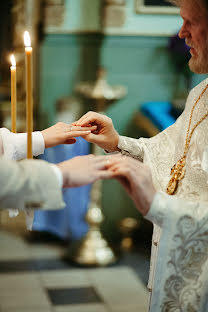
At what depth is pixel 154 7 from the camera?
3.77 metres

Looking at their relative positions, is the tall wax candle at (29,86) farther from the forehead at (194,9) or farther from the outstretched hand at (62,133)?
the forehead at (194,9)

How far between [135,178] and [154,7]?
276 cm

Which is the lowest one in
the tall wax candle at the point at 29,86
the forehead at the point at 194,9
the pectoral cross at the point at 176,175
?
the pectoral cross at the point at 176,175

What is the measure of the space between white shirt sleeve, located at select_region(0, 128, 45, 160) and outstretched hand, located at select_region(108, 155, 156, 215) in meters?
0.39

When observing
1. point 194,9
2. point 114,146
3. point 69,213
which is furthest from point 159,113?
point 194,9

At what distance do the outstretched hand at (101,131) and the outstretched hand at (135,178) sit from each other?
15.4 inches

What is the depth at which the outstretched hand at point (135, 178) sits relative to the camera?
1.26m

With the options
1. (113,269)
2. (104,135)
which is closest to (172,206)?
(104,135)

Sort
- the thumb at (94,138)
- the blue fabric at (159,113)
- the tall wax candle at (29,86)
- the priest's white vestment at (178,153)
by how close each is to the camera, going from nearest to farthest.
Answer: the tall wax candle at (29,86) → the priest's white vestment at (178,153) → the thumb at (94,138) → the blue fabric at (159,113)

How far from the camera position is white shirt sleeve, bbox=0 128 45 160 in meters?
1.61

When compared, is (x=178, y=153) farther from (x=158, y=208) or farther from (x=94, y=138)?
(x=158, y=208)

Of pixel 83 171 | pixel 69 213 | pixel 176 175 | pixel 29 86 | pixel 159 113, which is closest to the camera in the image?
pixel 29 86

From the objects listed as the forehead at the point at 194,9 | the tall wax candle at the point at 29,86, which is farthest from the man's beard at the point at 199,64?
the tall wax candle at the point at 29,86

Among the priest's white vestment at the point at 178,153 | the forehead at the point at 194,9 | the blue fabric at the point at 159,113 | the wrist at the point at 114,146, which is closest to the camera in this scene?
the forehead at the point at 194,9
